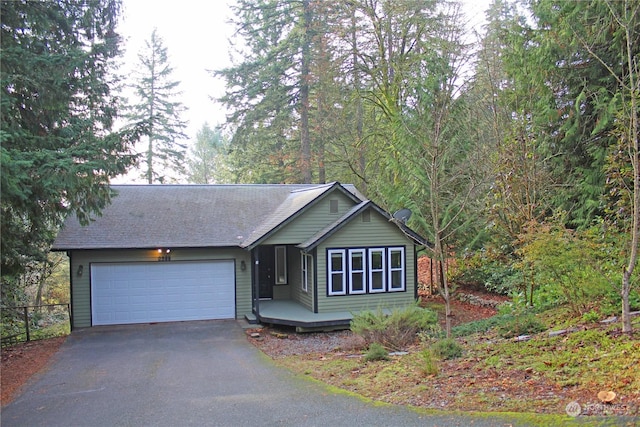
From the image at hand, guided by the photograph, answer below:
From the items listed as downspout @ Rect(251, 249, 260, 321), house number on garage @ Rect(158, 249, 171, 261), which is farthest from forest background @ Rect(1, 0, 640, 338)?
downspout @ Rect(251, 249, 260, 321)

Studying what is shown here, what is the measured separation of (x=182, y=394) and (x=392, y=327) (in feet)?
14.4

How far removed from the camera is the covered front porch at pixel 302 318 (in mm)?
12766

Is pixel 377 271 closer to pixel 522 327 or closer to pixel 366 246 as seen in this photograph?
pixel 366 246

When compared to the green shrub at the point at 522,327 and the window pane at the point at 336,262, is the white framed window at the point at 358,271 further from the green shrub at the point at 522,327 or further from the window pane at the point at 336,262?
the green shrub at the point at 522,327

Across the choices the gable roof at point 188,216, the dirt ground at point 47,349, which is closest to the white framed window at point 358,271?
the dirt ground at point 47,349

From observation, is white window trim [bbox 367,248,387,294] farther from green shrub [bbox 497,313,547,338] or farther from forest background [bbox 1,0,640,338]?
green shrub [bbox 497,313,547,338]

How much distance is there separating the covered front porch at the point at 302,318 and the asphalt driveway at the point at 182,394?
1.62 meters

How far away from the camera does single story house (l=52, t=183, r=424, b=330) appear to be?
547 inches

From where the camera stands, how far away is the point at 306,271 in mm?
14641

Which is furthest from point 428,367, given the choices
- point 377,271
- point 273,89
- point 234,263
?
point 273,89

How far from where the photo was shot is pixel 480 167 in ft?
40.4

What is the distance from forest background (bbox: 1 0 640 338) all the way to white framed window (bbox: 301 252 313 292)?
306cm

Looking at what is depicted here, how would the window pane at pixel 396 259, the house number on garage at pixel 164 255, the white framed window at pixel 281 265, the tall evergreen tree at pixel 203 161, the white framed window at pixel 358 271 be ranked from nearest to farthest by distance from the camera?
1. the white framed window at pixel 358 271
2. the house number on garage at pixel 164 255
3. the window pane at pixel 396 259
4. the white framed window at pixel 281 265
5. the tall evergreen tree at pixel 203 161

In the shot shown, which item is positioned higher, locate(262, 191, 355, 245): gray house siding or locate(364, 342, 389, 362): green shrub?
locate(262, 191, 355, 245): gray house siding
